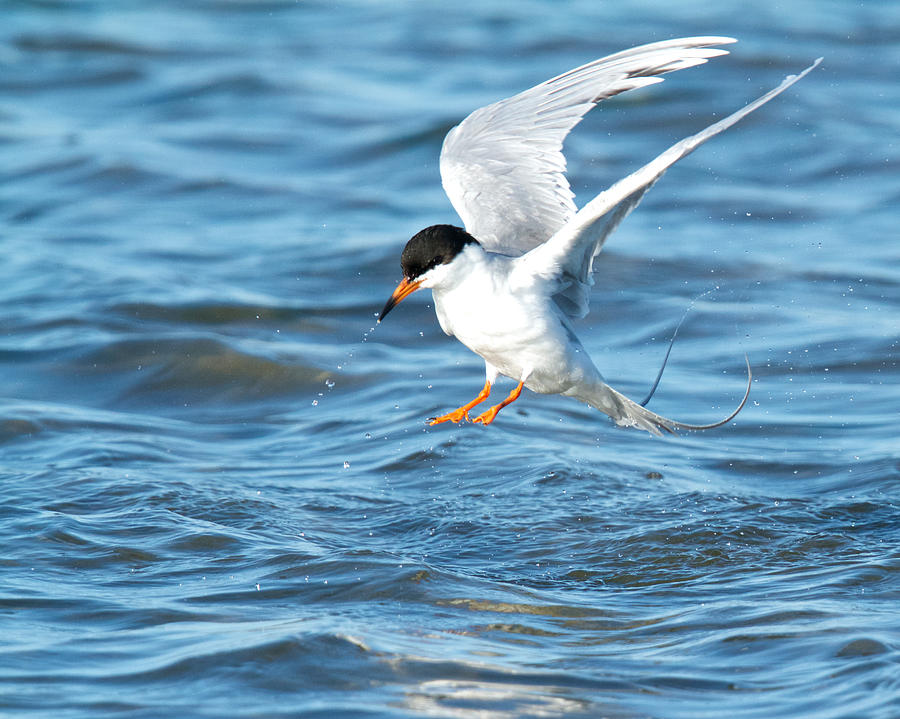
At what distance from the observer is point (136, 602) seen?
532 cm

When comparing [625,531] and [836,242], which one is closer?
[625,531]

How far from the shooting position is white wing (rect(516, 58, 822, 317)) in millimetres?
4633

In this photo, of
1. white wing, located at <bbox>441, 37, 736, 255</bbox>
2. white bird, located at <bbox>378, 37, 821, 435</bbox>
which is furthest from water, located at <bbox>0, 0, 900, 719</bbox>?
white wing, located at <bbox>441, 37, 736, 255</bbox>

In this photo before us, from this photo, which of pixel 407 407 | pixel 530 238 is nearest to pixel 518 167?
pixel 530 238

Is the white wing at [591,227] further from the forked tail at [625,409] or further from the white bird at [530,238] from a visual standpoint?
the forked tail at [625,409]

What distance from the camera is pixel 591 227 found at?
17.0 feet

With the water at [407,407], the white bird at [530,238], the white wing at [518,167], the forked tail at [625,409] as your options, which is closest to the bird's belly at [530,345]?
the white bird at [530,238]

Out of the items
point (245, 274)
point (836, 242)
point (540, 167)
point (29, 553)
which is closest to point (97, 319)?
point (245, 274)

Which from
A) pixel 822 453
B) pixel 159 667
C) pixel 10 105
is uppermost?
pixel 10 105

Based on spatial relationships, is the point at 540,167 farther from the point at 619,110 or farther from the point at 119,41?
the point at 119,41

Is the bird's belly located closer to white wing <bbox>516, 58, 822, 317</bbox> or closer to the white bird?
the white bird

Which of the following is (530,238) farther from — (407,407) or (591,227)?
(407,407)

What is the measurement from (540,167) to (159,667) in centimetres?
287

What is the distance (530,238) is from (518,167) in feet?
1.14
